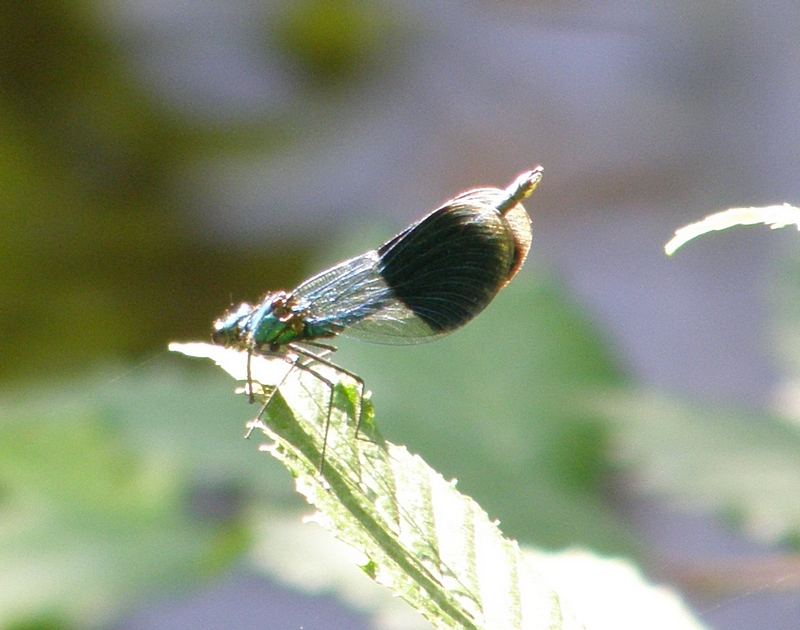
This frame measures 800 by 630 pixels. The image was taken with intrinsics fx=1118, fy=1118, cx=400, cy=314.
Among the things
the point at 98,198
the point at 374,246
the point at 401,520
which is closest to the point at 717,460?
the point at 374,246

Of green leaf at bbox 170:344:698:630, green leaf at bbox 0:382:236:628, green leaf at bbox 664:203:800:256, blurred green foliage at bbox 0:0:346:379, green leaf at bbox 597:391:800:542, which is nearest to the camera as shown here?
green leaf at bbox 664:203:800:256

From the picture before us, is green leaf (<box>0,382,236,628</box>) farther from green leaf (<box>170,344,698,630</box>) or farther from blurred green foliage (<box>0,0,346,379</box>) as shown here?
blurred green foliage (<box>0,0,346,379</box>)

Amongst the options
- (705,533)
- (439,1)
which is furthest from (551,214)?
(705,533)

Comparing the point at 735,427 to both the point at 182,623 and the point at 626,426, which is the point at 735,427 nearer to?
the point at 626,426

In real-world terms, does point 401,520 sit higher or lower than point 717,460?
lower

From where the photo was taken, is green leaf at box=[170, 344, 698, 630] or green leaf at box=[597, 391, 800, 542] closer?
green leaf at box=[170, 344, 698, 630]

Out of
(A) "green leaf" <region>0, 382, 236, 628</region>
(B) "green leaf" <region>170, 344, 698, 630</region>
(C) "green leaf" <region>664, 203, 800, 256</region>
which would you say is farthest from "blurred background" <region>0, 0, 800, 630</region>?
(C) "green leaf" <region>664, 203, 800, 256</region>

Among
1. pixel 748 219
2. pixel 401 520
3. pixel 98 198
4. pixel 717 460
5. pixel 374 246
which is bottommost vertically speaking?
pixel 401 520

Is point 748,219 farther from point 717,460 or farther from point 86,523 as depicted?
point 86,523
